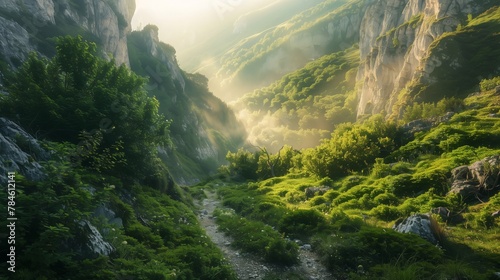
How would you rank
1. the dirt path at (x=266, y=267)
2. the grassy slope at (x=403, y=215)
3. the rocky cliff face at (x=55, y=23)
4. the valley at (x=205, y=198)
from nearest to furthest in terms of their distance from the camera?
1. the valley at (x=205, y=198)
2. the grassy slope at (x=403, y=215)
3. the dirt path at (x=266, y=267)
4. the rocky cliff face at (x=55, y=23)

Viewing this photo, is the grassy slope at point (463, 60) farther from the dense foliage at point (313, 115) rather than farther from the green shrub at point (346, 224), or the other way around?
the dense foliage at point (313, 115)

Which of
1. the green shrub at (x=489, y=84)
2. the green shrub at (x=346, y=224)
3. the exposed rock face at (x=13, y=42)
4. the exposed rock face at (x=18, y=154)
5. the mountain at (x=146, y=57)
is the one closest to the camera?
the exposed rock face at (x=18, y=154)

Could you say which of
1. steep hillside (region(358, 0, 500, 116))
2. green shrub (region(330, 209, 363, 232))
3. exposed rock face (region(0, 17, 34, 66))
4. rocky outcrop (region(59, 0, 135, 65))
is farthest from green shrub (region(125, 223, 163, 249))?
rocky outcrop (region(59, 0, 135, 65))

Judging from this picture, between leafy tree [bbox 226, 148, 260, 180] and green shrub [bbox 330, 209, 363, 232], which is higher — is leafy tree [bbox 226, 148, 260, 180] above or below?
above

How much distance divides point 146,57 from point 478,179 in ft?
428

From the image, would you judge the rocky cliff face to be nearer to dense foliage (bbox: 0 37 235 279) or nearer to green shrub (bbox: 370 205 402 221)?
dense foliage (bbox: 0 37 235 279)

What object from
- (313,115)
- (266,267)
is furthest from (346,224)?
(313,115)

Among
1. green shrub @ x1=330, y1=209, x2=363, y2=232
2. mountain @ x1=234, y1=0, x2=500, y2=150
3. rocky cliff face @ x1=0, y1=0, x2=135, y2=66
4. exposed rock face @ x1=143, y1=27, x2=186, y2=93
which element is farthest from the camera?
exposed rock face @ x1=143, y1=27, x2=186, y2=93

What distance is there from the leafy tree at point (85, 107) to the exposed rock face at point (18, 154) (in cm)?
324

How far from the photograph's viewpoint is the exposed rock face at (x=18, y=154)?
10.2 m

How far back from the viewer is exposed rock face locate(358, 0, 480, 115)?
262 feet

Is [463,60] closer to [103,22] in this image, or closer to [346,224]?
[346,224]

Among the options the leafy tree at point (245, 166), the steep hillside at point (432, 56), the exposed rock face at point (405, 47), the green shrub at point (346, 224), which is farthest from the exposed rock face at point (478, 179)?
the exposed rock face at point (405, 47)

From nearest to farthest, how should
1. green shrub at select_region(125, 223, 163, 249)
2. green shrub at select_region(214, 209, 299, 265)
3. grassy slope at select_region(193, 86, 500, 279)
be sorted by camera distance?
grassy slope at select_region(193, 86, 500, 279)
green shrub at select_region(125, 223, 163, 249)
green shrub at select_region(214, 209, 299, 265)
